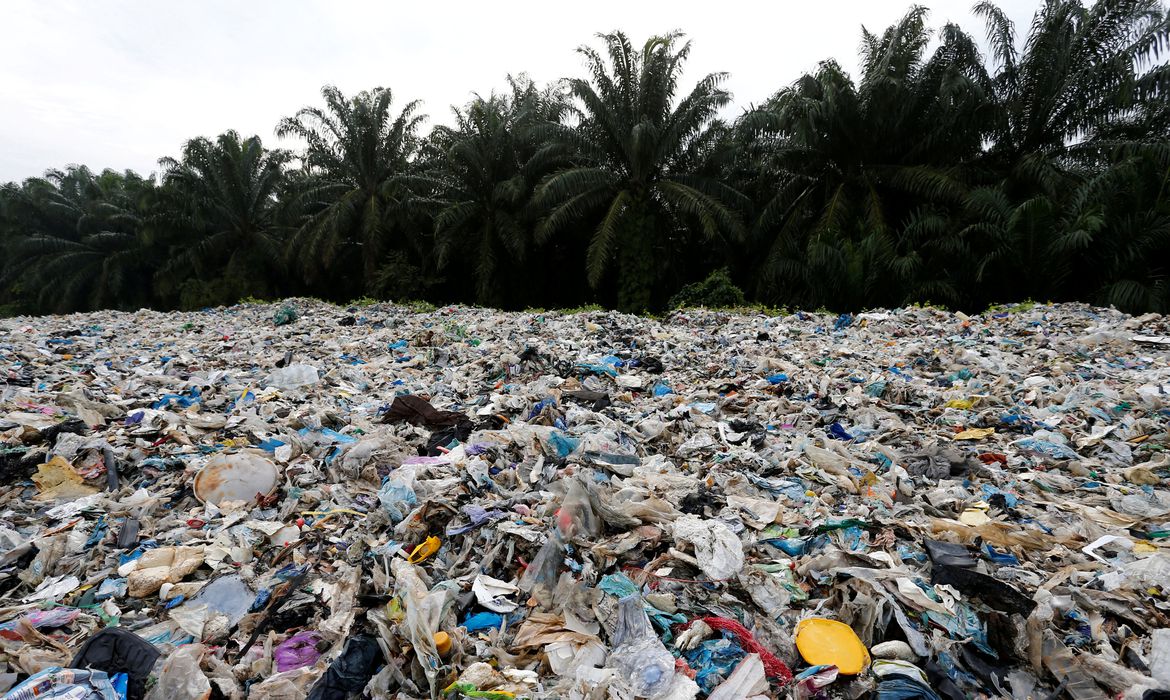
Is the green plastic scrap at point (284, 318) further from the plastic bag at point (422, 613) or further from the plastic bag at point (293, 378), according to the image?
the plastic bag at point (422, 613)

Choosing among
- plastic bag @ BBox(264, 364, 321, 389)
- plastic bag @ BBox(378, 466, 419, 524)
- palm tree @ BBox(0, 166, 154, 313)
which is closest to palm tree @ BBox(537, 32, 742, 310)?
plastic bag @ BBox(264, 364, 321, 389)

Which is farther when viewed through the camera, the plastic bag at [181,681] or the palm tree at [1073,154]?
the palm tree at [1073,154]

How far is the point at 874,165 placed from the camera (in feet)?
43.7

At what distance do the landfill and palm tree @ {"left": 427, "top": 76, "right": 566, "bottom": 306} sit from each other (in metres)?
10.6

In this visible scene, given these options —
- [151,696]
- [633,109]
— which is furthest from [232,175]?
[151,696]

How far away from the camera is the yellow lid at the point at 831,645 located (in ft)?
5.98

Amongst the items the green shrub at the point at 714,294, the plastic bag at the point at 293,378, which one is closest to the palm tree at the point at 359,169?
the green shrub at the point at 714,294

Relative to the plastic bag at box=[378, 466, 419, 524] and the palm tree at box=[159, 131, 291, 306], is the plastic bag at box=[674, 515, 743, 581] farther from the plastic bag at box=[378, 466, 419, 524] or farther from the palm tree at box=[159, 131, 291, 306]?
the palm tree at box=[159, 131, 291, 306]

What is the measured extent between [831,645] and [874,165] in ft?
45.7

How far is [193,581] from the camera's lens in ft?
7.88

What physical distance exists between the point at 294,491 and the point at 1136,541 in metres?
4.03

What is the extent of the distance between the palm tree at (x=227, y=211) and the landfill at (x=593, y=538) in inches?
645

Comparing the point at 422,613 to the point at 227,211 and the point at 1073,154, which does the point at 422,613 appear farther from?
the point at 227,211

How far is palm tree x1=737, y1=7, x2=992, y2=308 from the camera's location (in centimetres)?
1154
